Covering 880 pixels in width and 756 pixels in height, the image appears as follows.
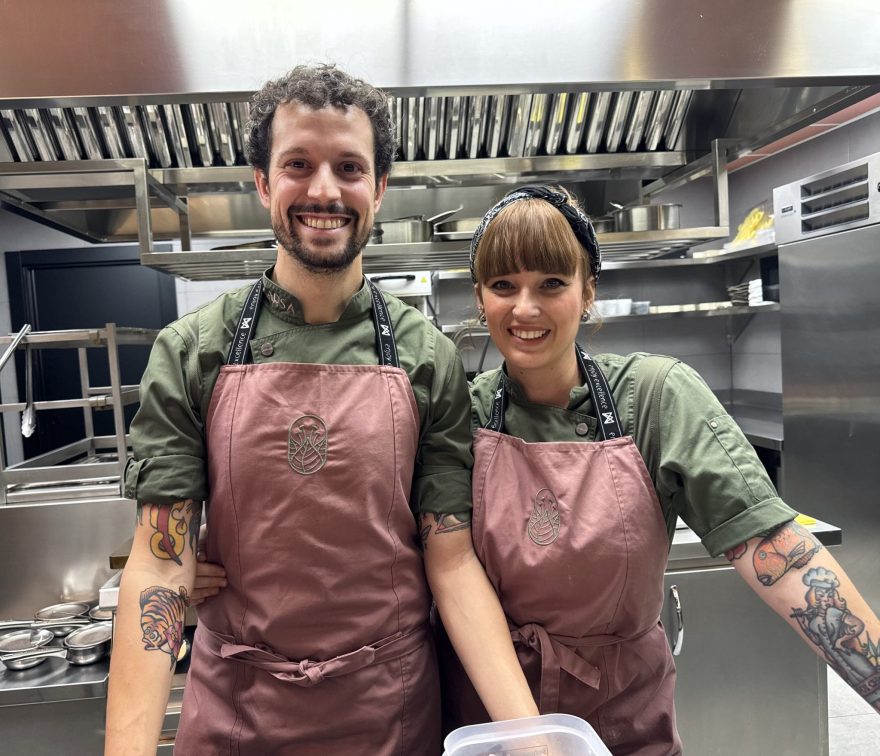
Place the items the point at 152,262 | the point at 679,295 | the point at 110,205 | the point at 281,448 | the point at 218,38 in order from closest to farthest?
the point at 281,448
the point at 218,38
the point at 152,262
the point at 110,205
the point at 679,295

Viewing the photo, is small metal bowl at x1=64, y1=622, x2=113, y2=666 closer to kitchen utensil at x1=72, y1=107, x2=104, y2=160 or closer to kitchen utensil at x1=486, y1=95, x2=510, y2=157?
kitchen utensil at x1=72, y1=107, x2=104, y2=160

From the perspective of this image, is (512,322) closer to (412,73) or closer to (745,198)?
(412,73)

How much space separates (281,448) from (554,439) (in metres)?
0.49

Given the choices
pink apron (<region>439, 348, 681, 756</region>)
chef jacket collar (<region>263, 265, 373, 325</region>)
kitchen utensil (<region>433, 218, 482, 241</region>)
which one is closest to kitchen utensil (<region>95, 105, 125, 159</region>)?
kitchen utensil (<region>433, 218, 482, 241</region>)

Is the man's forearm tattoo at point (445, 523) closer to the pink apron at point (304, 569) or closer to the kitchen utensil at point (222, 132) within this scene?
the pink apron at point (304, 569)

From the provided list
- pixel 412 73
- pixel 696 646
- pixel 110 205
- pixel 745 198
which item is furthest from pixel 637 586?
pixel 745 198

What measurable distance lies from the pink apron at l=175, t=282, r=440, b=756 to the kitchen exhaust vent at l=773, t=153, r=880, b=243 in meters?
3.31

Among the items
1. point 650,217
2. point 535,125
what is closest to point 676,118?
point 650,217

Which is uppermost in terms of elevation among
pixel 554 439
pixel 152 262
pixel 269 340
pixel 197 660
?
pixel 152 262

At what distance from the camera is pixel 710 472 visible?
105 centimetres

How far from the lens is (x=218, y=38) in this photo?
5.59 ft

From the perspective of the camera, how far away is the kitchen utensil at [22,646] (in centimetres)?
179

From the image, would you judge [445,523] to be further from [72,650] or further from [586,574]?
[72,650]

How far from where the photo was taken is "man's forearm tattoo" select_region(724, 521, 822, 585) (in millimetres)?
997
